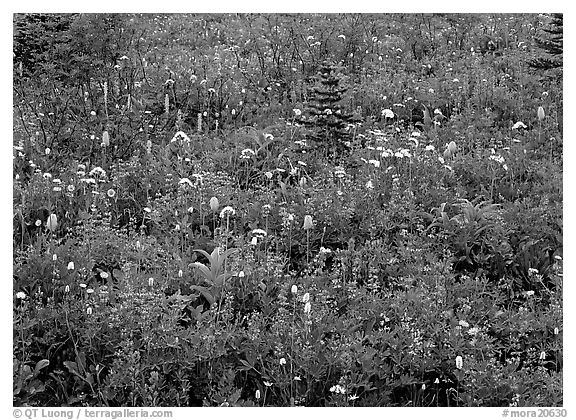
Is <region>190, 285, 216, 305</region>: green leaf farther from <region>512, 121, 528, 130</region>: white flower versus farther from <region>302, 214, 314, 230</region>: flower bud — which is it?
<region>512, 121, 528, 130</region>: white flower

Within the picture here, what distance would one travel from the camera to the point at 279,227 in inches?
246

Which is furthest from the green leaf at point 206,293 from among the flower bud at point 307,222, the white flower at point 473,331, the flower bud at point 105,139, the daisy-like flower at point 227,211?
the flower bud at point 105,139

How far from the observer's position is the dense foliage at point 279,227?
463 cm

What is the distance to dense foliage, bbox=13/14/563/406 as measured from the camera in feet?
15.2

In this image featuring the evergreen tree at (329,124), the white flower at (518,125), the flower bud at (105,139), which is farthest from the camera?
the white flower at (518,125)

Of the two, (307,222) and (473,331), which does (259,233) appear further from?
(473,331)

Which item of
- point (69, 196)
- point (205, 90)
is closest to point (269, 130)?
point (205, 90)

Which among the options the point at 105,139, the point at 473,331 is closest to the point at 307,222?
the point at 473,331

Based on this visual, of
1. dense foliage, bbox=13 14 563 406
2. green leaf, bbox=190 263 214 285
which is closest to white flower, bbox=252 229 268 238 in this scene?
dense foliage, bbox=13 14 563 406

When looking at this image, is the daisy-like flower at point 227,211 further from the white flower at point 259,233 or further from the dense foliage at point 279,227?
the white flower at point 259,233

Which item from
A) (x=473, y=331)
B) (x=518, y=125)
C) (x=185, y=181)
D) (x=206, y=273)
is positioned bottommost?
(x=473, y=331)

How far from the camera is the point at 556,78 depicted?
30.2ft

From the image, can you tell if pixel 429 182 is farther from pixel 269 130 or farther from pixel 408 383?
pixel 408 383

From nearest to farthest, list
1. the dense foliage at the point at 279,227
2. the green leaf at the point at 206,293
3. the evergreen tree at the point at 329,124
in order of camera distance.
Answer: the dense foliage at the point at 279,227 < the green leaf at the point at 206,293 < the evergreen tree at the point at 329,124
